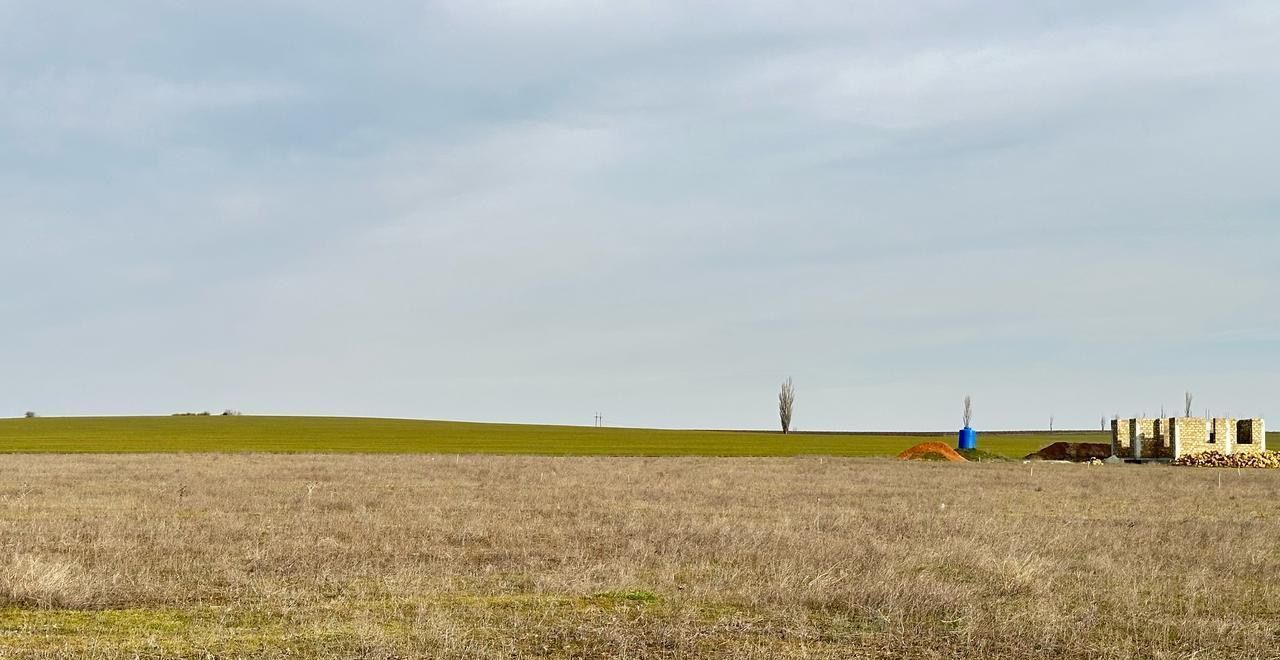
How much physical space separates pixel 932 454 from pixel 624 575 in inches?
2052

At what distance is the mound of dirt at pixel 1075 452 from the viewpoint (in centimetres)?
6811

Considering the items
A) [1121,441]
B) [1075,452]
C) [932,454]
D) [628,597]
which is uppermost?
[1121,441]

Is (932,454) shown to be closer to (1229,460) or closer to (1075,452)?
(1075,452)

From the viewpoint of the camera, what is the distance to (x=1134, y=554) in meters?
17.3

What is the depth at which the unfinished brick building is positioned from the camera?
62812mm

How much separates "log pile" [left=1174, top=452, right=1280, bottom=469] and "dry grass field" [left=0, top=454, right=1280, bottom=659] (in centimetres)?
3523

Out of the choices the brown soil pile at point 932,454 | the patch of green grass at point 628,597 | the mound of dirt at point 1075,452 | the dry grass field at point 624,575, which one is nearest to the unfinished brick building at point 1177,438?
the mound of dirt at point 1075,452

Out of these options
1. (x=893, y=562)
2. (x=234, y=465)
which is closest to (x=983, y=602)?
(x=893, y=562)

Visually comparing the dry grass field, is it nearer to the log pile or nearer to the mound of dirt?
the log pile

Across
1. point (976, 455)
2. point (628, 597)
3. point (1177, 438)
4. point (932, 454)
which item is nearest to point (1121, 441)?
point (1177, 438)

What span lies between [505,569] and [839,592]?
4.85 meters

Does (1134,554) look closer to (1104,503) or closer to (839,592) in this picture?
(839,592)

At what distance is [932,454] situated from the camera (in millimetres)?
62844

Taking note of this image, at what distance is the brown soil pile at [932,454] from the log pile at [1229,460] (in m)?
12.3
